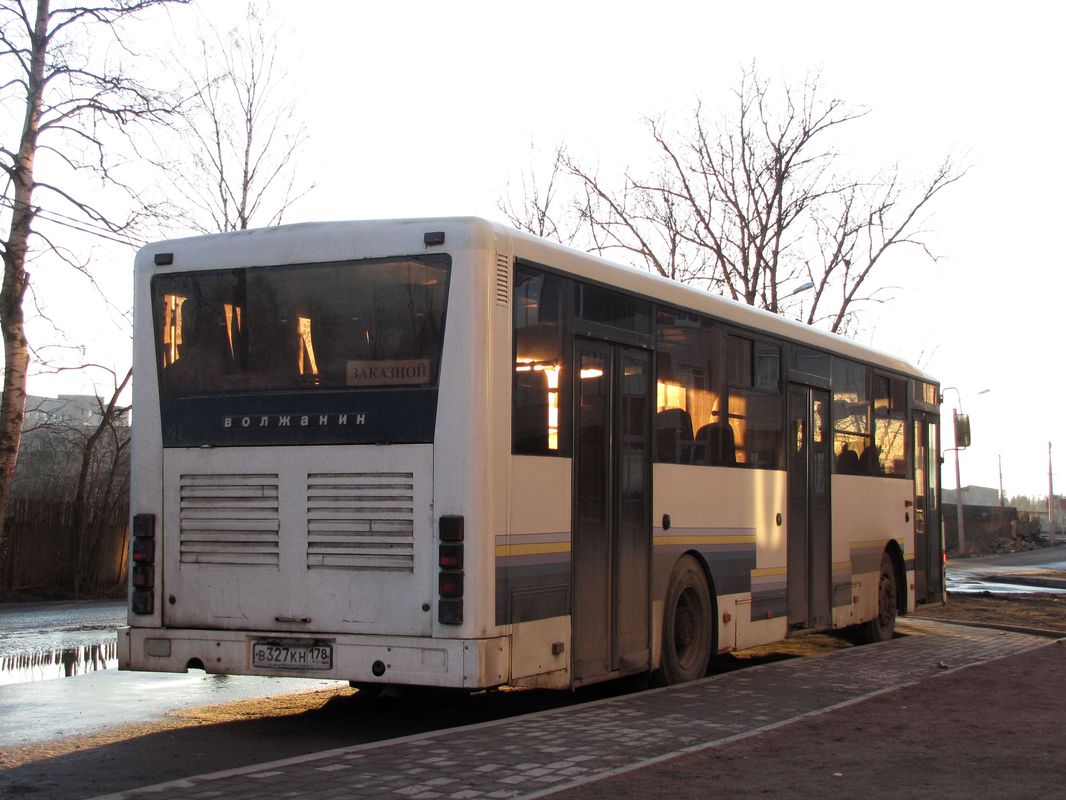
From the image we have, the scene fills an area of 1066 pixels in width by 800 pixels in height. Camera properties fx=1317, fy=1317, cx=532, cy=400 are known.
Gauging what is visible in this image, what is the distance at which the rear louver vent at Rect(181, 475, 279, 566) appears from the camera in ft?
29.5

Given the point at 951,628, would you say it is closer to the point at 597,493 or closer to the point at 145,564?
the point at 597,493

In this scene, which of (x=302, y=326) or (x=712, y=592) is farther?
(x=712, y=592)

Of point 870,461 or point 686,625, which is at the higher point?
point 870,461

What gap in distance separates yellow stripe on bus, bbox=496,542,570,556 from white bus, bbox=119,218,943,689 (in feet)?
0.06

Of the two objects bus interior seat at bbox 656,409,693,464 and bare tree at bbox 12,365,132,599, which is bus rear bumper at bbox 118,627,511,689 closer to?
bus interior seat at bbox 656,409,693,464

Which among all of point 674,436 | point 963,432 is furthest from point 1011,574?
point 674,436

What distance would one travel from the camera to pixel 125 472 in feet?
91.4

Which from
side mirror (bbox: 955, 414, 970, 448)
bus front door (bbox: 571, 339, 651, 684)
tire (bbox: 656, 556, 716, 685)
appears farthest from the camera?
side mirror (bbox: 955, 414, 970, 448)

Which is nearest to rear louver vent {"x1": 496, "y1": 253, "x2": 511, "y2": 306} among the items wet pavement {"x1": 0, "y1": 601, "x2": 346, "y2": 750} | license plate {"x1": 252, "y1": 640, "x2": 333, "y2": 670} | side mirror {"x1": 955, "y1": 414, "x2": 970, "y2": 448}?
license plate {"x1": 252, "y1": 640, "x2": 333, "y2": 670}

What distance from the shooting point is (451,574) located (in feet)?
27.5

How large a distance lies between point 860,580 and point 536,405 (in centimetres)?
789

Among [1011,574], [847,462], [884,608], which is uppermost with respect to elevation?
[847,462]

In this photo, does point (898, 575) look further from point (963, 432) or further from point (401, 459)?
point (401, 459)

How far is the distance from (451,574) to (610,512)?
210cm
